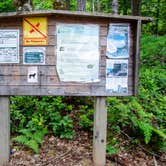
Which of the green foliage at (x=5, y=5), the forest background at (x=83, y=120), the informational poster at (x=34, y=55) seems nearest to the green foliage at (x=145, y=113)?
the forest background at (x=83, y=120)

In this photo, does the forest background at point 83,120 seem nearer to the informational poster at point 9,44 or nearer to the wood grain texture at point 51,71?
the wood grain texture at point 51,71

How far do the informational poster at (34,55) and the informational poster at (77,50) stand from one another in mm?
232

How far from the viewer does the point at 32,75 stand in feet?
14.7

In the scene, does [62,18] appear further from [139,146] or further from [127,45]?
[139,146]

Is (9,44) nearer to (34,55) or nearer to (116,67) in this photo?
(34,55)

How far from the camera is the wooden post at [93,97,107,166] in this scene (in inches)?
182

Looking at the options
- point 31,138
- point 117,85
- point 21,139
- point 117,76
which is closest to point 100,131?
point 117,85

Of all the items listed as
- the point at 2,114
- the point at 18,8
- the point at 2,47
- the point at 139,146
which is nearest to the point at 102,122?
the point at 139,146

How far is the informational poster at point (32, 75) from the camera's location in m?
4.46

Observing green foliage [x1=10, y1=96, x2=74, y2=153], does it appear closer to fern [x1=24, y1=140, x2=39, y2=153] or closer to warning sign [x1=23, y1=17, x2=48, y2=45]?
fern [x1=24, y1=140, x2=39, y2=153]

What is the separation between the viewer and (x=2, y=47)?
174 inches

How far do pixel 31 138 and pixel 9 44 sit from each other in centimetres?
150

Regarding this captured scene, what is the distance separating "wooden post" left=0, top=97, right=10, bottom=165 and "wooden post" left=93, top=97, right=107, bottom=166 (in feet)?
4.29

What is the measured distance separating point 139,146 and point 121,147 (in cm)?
35
